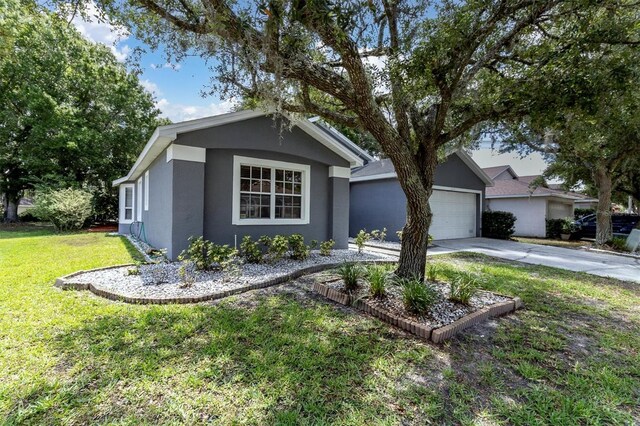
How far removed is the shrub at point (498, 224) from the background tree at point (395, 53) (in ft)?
35.9

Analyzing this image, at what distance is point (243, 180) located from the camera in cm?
770

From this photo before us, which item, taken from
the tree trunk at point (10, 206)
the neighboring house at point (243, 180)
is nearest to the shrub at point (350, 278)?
the neighboring house at point (243, 180)

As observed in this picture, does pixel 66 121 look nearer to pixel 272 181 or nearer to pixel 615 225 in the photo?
pixel 272 181

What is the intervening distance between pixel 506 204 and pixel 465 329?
18139mm

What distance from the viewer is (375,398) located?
2.47 m

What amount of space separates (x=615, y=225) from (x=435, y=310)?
64.9ft

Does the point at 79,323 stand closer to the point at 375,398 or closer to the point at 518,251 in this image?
the point at 375,398

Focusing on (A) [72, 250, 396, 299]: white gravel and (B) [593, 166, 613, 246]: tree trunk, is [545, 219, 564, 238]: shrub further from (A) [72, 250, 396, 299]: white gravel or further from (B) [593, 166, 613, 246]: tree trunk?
(A) [72, 250, 396, 299]: white gravel

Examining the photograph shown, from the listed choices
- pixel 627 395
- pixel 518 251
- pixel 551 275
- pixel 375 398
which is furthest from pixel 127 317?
pixel 518 251

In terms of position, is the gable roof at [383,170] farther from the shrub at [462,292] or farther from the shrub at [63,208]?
the shrub at [63,208]

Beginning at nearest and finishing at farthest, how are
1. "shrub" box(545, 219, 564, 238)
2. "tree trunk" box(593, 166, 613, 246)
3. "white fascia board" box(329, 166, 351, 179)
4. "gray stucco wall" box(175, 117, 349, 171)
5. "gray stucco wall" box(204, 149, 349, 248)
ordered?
"gray stucco wall" box(175, 117, 349, 171)
"gray stucco wall" box(204, 149, 349, 248)
"white fascia board" box(329, 166, 351, 179)
"tree trunk" box(593, 166, 613, 246)
"shrub" box(545, 219, 564, 238)

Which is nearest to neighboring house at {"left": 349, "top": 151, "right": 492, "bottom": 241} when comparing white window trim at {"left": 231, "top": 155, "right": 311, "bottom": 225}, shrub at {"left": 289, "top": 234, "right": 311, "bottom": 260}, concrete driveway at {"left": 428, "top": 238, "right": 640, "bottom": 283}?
concrete driveway at {"left": 428, "top": 238, "right": 640, "bottom": 283}

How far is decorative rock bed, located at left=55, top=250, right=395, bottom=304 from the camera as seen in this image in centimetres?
462

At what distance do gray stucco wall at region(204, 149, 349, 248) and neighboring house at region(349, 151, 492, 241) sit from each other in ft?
11.6
